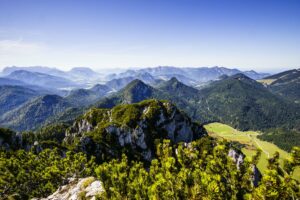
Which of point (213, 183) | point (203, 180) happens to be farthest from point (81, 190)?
point (213, 183)

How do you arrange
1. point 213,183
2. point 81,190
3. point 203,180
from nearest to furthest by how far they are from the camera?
point 213,183 < point 203,180 < point 81,190

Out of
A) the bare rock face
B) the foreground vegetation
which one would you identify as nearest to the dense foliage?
the foreground vegetation

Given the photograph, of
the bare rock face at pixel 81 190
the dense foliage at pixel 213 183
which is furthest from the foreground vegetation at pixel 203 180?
the bare rock face at pixel 81 190

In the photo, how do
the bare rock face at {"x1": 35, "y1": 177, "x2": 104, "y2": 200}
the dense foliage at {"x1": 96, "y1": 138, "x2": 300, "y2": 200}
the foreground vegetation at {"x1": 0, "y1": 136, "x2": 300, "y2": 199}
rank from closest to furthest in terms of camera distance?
the dense foliage at {"x1": 96, "y1": 138, "x2": 300, "y2": 200}, the foreground vegetation at {"x1": 0, "y1": 136, "x2": 300, "y2": 199}, the bare rock face at {"x1": 35, "y1": 177, "x2": 104, "y2": 200}

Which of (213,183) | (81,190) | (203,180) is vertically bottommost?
(81,190)

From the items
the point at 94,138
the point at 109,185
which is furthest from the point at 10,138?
the point at 109,185

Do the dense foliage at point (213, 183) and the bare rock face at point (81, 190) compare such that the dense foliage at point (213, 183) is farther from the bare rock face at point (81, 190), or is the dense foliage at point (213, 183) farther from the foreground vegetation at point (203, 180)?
the bare rock face at point (81, 190)

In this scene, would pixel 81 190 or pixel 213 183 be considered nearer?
pixel 213 183

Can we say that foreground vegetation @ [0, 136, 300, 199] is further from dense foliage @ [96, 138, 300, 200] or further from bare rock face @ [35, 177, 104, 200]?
bare rock face @ [35, 177, 104, 200]

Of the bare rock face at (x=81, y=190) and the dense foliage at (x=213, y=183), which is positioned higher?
the dense foliage at (x=213, y=183)

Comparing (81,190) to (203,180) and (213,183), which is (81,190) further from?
(213,183)

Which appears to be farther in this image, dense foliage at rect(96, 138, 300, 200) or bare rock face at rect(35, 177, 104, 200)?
bare rock face at rect(35, 177, 104, 200)

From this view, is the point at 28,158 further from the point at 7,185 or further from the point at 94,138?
the point at 94,138

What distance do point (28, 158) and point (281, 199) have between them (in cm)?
11761
